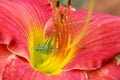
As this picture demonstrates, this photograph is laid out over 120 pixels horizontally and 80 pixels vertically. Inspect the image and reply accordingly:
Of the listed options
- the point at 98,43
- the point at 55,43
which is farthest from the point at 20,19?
the point at 98,43

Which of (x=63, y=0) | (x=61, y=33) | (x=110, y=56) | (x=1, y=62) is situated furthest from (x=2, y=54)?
(x=63, y=0)

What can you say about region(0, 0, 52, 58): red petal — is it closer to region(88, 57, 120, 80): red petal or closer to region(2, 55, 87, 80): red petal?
region(2, 55, 87, 80): red petal

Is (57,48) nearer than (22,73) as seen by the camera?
No

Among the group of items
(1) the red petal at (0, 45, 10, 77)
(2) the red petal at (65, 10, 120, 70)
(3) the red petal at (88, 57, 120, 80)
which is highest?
(1) the red petal at (0, 45, 10, 77)

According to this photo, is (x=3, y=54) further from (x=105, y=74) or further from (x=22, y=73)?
(x=105, y=74)

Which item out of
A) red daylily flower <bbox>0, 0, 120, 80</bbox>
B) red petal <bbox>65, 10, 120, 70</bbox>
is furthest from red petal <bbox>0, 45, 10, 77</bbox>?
red petal <bbox>65, 10, 120, 70</bbox>
